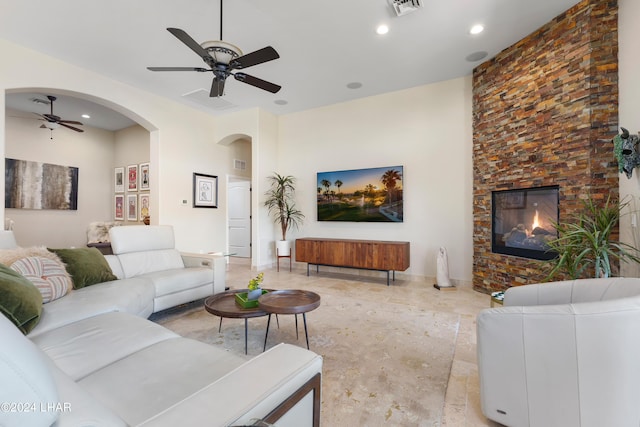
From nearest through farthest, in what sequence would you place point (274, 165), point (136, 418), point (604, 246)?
point (136, 418)
point (604, 246)
point (274, 165)

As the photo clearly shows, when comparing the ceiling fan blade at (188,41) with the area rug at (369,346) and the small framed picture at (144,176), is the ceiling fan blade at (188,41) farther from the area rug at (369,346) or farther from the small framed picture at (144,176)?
the small framed picture at (144,176)

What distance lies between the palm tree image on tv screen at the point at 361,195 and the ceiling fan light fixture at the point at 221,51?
309 centimetres

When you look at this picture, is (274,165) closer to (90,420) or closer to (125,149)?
(125,149)

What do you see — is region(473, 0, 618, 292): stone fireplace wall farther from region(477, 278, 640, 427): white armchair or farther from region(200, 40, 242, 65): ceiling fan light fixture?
region(200, 40, 242, 65): ceiling fan light fixture

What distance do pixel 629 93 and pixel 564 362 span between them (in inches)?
108

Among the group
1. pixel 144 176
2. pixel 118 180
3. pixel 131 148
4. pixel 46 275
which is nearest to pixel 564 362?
pixel 46 275

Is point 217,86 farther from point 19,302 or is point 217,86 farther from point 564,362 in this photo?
point 564,362

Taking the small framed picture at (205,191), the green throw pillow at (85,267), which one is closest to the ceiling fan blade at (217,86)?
the green throw pillow at (85,267)

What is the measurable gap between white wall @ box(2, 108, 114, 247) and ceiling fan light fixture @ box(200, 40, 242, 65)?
5.06 meters

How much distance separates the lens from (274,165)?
244 inches

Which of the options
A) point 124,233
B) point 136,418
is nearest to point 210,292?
point 124,233

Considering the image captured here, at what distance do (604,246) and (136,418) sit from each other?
10.9ft

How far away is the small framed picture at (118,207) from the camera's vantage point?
6508 millimetres

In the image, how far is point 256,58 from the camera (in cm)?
258
